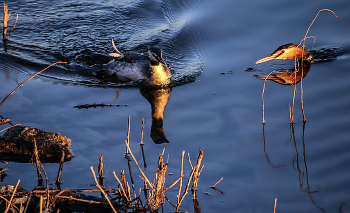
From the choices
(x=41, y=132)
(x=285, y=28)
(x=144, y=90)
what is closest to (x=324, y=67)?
(x=285, y=28)

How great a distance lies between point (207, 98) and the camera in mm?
6773

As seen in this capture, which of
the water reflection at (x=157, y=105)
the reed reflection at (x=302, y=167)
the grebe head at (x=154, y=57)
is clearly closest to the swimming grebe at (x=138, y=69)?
the grebe head at (x=154, y=57)

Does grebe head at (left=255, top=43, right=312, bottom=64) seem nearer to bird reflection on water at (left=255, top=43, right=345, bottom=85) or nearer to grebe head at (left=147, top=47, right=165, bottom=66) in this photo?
bird reflection on water at (left=255, top=43, right=345, bottom=85)

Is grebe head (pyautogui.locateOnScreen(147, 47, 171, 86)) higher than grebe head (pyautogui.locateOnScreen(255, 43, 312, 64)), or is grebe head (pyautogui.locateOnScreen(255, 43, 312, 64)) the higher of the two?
grebe head (pyautogui.locateOnScreen(255, 43, 312, 64))

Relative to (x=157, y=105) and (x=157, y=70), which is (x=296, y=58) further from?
(x=157, y=105)

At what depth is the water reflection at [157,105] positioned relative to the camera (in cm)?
567

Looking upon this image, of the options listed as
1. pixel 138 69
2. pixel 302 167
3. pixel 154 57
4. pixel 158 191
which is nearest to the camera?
pixel 158 191

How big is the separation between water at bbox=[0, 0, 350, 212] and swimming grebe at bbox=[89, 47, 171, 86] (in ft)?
1.16

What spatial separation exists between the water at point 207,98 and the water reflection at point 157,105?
0.10 metres

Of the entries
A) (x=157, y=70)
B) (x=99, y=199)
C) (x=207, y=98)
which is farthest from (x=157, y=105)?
(x=99, y=199)

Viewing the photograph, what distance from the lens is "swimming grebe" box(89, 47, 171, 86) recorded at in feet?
25.3

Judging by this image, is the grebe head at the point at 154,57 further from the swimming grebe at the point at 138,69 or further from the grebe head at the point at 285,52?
the grebe head at the point at 285,52

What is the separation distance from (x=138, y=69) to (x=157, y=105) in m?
1.72

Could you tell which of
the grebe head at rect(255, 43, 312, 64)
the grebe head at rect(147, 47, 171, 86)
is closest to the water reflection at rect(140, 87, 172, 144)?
the grebe head at rect(147, 47, 171, 86)
